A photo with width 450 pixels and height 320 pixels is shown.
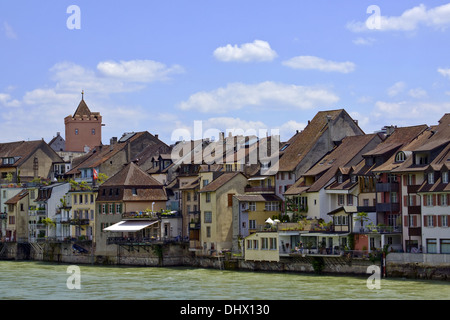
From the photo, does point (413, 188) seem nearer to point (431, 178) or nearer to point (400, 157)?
point (431, 178)

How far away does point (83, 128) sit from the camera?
160m

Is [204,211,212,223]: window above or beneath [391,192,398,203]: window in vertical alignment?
beneath

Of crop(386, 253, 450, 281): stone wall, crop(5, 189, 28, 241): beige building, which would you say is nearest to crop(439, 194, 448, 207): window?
crop(386, 253, 450, 281): stone wall

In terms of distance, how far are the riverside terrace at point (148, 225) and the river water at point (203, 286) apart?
10827 millimetres

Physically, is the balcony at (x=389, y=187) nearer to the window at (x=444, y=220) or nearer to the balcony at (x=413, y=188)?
the balcony at (x=413, y=188)

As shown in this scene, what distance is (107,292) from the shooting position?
77.4 meters

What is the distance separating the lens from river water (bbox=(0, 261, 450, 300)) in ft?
238

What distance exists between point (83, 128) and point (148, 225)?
172ft

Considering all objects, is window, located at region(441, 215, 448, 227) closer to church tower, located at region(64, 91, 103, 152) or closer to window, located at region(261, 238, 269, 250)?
window, located at region(261, 238, 269, 250)

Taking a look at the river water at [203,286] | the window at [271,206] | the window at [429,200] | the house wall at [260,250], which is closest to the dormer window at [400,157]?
the window at [429,200]

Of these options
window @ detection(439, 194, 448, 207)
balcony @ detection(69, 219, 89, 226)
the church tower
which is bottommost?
balcony @ detection(69, 219, 89, 226)
